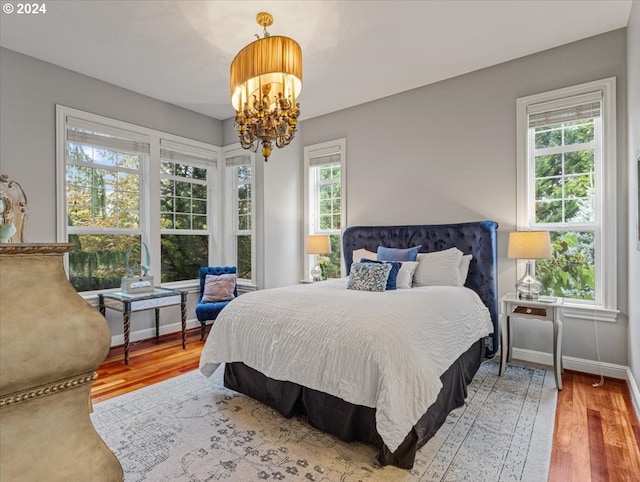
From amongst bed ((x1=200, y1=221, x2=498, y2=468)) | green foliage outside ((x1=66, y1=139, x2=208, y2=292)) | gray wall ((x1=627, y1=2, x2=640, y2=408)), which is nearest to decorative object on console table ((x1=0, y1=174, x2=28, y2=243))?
green foliage outside ((x1=66, y1=139, x2=208, y2=292))

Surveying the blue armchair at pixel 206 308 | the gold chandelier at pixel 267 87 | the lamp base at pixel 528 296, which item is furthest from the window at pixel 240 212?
the lamp base at pixel 528 296

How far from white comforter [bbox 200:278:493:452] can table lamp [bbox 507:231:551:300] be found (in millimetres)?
609

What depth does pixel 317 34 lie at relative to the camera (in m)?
2.97

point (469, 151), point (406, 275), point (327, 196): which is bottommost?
point (406, 275)

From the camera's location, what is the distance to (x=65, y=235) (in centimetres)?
359

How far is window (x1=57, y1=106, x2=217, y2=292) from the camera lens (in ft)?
12.3

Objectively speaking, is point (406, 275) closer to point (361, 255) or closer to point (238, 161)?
point (361, 255)

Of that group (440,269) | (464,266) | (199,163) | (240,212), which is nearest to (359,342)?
(440,269)

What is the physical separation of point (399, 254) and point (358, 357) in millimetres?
1944

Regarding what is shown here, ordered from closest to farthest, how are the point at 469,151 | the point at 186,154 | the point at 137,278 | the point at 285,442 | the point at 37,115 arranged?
the point at 285,442, the point at 37,115, the point at 469,151, the point at 137,278, the point at 186,154

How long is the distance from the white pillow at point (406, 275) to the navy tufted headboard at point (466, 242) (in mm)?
545

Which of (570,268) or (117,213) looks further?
(117,213)

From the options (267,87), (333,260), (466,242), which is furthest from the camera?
(333,260)

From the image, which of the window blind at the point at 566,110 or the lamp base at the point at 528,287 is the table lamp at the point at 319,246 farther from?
the window blind at the point at 566,110
